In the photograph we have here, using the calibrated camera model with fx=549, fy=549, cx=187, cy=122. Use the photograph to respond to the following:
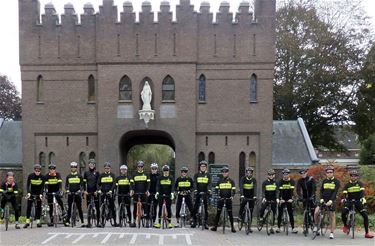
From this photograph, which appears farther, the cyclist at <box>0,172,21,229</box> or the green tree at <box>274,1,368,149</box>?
the green tree at <box>274,1,368,149</box>

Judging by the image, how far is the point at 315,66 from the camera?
42.8m

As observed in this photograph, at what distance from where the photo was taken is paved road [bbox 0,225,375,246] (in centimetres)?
1335

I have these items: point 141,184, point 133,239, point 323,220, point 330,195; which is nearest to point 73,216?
point 141,184

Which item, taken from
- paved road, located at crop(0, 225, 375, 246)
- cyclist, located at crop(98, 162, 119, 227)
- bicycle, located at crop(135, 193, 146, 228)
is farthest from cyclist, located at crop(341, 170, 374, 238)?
cyclist, located at crop(98, 162, 119, 227)

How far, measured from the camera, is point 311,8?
4491 centimetres

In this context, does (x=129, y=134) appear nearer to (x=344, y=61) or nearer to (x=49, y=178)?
(x=49, y=178)

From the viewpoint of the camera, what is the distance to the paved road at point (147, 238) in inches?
526

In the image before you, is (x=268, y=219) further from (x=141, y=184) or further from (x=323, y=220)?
(x=141, y=184)

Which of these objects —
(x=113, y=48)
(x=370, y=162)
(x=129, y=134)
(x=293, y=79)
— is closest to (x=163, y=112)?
(x=129, y=134)

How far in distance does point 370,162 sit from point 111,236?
36378mm

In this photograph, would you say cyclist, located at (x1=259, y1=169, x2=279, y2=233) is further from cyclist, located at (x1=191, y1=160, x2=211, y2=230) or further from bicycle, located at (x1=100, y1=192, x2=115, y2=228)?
bicycle, located at (x1=100, y1=192, x2=115, y2=228)

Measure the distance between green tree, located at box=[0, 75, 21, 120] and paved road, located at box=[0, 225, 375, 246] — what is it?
115 feet

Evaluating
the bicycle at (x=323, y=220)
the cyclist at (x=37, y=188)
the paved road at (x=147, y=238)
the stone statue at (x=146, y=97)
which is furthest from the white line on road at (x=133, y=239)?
the stone statue at (x=146, y=97)

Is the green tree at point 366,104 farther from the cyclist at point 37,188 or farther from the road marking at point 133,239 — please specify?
the road marking at point 133,239
